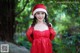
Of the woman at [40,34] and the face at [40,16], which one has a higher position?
the face at [40,16]

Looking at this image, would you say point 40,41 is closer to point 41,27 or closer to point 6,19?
point 41,27

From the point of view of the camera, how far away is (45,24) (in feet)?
10.9

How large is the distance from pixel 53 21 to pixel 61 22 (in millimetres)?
592

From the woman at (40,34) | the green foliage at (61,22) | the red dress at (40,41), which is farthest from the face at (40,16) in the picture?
the green foliage at (61,22)

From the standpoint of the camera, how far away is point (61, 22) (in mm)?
5941

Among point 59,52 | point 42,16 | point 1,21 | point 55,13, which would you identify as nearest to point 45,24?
point 42,16

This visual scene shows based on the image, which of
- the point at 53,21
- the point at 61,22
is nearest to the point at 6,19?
the point at 53,21

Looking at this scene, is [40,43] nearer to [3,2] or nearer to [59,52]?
[3,2]

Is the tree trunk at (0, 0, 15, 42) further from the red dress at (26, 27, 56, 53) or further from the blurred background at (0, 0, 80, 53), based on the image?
the red dress at (26, 27, 56, 53)

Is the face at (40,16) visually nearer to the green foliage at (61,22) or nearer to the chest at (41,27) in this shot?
the chest at (41,27)

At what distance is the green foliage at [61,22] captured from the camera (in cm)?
502

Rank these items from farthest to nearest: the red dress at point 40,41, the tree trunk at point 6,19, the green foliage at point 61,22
A: the green foliage at point 61,22, the tree trunk at point 6,19, the red dress at point 40,41

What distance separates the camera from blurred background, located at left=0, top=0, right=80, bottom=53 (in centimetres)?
445

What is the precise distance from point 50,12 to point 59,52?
829 millimetres
